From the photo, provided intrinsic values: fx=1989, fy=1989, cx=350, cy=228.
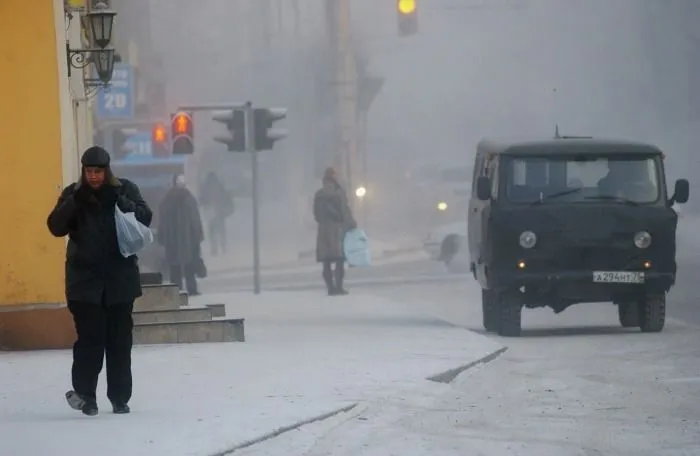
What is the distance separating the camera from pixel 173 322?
16891 mm

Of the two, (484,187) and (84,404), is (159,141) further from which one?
(84,404)

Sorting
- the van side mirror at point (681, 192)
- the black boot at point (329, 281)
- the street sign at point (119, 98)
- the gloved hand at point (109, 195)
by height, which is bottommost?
the black boot at point (329, 281)

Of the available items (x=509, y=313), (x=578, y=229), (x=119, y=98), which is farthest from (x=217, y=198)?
(x=578, y=229)

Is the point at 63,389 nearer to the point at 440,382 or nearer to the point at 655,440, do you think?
the point at 440,382

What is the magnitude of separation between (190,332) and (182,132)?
1350 cm

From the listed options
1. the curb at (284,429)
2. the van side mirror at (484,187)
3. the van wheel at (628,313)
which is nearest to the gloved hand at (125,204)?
the curb at (284,429)

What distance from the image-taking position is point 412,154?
83062 mm

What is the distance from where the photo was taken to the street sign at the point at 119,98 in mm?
36875

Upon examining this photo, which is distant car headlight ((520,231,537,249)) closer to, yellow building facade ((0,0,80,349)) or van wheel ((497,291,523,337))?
van wheel ((497,291,523,337))

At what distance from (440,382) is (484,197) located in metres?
5.93

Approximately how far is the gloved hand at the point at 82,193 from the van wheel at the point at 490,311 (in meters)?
8.45

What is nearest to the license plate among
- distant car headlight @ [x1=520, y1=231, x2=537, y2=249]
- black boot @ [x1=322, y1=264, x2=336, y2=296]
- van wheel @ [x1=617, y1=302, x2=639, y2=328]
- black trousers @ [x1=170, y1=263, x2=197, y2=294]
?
distant car headlight @ [x1=520, y1=231, x2=537, y2=249]

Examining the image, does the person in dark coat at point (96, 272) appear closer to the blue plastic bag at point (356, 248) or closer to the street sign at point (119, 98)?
the blue plastic bag at point (356, 248)

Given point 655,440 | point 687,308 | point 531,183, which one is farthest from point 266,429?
point 687,308
